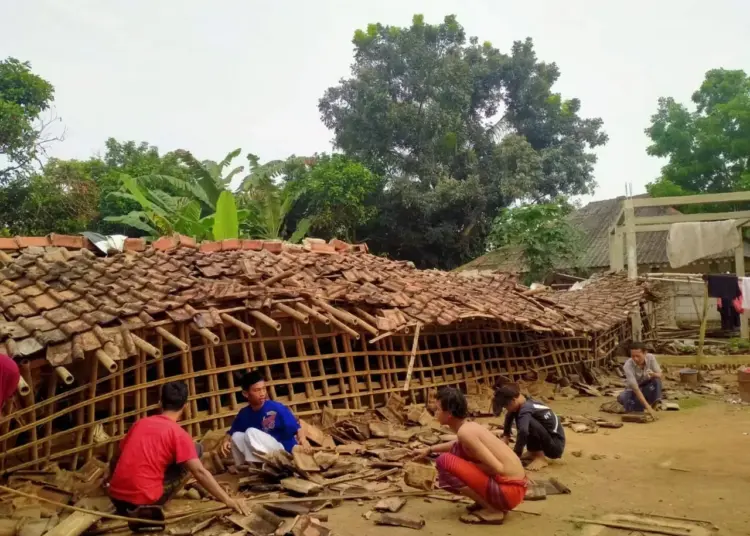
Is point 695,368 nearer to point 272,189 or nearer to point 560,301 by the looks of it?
point 560,301

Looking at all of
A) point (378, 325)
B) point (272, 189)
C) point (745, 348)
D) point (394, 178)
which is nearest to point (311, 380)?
point (378, 325)

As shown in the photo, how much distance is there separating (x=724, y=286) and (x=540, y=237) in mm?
7808

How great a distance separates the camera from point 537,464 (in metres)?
5.92

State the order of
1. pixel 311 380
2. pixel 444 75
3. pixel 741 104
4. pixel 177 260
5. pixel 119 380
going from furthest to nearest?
pixel 444 75
pixel 741 104
pixel 177 260
pixel 311 380
pixel 119 380

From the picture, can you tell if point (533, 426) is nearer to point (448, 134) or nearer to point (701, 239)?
point (701, 239)

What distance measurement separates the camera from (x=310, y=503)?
16.3ft

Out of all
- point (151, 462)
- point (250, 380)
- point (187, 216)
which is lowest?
point (151, 462)

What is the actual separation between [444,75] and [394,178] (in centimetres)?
399

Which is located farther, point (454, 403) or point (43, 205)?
point (43, 205)

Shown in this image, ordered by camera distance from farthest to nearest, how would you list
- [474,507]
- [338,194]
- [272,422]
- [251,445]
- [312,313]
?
1. [338,194]
2. [312,313]
3. [272,422]
4. [251,445]
5. [474,507]

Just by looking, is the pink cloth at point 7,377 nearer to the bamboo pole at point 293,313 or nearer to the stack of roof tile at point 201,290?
the stack of roof tile at point 201,290

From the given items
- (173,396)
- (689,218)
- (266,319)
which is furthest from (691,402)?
(173,396)

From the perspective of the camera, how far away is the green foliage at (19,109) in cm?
1603

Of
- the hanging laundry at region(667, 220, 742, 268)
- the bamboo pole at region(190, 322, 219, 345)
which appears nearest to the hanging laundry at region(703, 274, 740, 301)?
the hanging laundry at region(667, 220, 742, 268)
